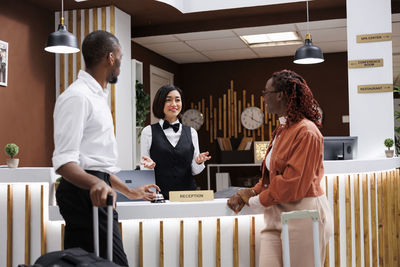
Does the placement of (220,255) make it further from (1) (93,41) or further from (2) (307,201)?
(1) (93,41)

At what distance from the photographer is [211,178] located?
9.24 meters

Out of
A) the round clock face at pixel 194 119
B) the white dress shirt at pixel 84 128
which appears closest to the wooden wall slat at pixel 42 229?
the white dress shirt at pixel 84 128

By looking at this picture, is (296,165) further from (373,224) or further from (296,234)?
(373,224)

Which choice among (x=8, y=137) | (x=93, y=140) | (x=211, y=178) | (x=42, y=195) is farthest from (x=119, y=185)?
(x=211, y=178)

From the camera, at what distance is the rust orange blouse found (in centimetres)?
219

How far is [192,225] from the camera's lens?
2684mm

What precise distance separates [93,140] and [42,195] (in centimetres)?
130

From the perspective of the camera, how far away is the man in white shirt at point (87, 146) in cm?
173

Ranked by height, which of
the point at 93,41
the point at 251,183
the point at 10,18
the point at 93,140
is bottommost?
the point at 251,183

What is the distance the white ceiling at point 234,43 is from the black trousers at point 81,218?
5.28 meters

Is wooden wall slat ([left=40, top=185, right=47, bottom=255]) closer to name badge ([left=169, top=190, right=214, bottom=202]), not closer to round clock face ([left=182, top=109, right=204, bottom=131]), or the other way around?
name badge ([left=169, top=190, right=214, bottom=202])

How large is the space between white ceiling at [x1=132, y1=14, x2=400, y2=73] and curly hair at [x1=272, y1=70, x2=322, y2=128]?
4.45 metres

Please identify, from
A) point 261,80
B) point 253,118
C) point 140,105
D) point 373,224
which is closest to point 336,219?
point 373,224

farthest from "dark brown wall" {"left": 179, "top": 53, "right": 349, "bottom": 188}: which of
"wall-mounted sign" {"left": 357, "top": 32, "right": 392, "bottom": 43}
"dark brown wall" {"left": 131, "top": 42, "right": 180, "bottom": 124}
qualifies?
"wall-mounted sign" {"left": 357, "top": 32, "right": 392, "bottom": 43}
